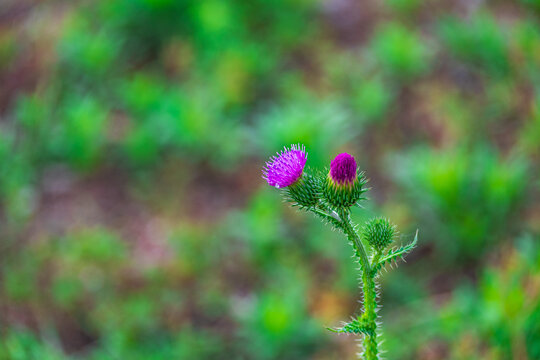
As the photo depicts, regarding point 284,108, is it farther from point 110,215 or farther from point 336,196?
point 336,196

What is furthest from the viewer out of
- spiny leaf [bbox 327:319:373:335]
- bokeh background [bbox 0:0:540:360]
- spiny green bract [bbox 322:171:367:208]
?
bokeh background [bbox 0:0:540:360]

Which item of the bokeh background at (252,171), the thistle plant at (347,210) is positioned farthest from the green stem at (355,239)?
the bokeh background at (252,171)

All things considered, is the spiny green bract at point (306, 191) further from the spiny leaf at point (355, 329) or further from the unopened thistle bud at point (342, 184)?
the spiny leaf at point (355, 329)

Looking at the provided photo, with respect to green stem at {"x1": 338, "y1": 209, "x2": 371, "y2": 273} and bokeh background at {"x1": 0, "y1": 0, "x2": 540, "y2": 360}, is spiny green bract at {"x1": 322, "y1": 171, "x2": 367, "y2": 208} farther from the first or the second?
bokeh background at {"x1": 0, "y1": 0, "x2": 540, "y2": 360}

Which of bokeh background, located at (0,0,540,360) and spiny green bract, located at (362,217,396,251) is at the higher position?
bokeh background, located at (0,0,540,360)

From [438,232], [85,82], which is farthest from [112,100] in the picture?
[438,232]

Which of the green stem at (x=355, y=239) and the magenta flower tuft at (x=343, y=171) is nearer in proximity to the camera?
the green stem at (x=355, y=239)

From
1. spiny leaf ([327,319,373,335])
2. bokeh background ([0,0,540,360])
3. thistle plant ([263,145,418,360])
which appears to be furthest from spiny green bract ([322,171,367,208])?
bokeh background ([0,0,540,360])

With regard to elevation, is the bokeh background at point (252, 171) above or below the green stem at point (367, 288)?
above
